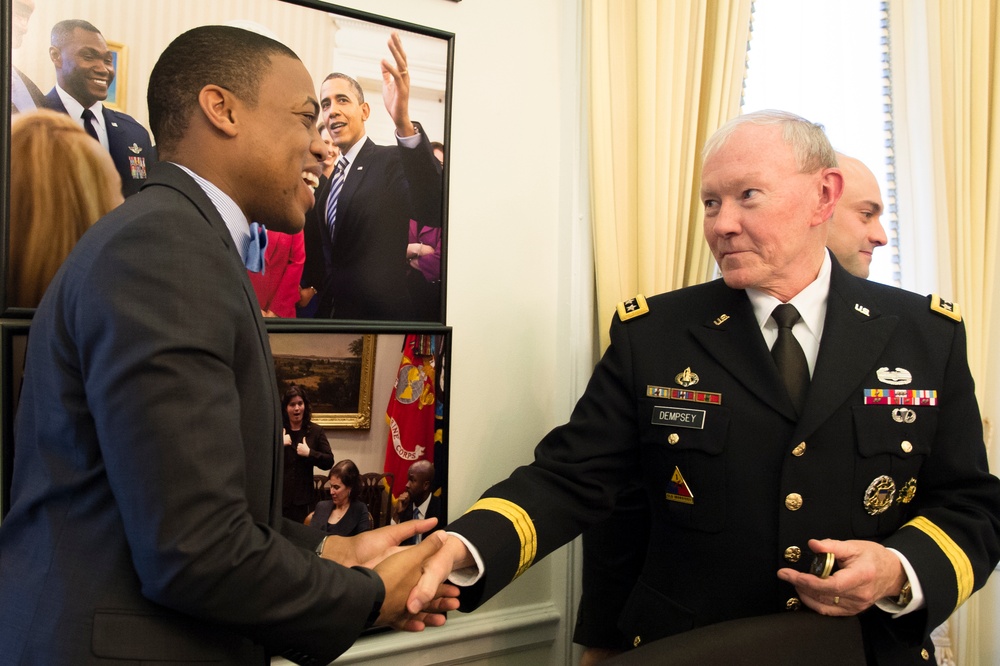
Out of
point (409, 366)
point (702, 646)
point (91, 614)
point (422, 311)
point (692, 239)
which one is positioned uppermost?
point (692, 239)

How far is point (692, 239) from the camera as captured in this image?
2539 mm

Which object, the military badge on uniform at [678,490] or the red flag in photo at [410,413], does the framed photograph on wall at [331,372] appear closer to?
the red flag in photo at [410,413]

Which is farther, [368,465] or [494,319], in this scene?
[494,319]

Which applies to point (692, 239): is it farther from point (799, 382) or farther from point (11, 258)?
point (11, 258)

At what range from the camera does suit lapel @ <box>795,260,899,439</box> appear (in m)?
1.75

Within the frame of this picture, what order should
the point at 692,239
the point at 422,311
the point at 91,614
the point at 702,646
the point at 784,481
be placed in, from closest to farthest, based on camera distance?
the point at 91,614, the point at 702,646, the point at 784,481, the point at 422,311, the point at 692,239

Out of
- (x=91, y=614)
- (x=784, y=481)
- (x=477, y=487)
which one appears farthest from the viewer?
(x=477, y=487)

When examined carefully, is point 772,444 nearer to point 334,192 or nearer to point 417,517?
point 417,517

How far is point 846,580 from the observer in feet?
5.08

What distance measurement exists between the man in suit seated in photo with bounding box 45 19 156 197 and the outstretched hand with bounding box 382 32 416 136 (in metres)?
0.60

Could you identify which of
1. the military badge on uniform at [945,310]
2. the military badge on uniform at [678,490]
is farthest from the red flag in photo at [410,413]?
the military badge on uniform at [945,310]

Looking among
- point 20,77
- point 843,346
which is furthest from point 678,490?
point 20,77

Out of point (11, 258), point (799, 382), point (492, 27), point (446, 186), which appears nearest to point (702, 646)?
point (799, 382)

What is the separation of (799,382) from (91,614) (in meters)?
1.47
